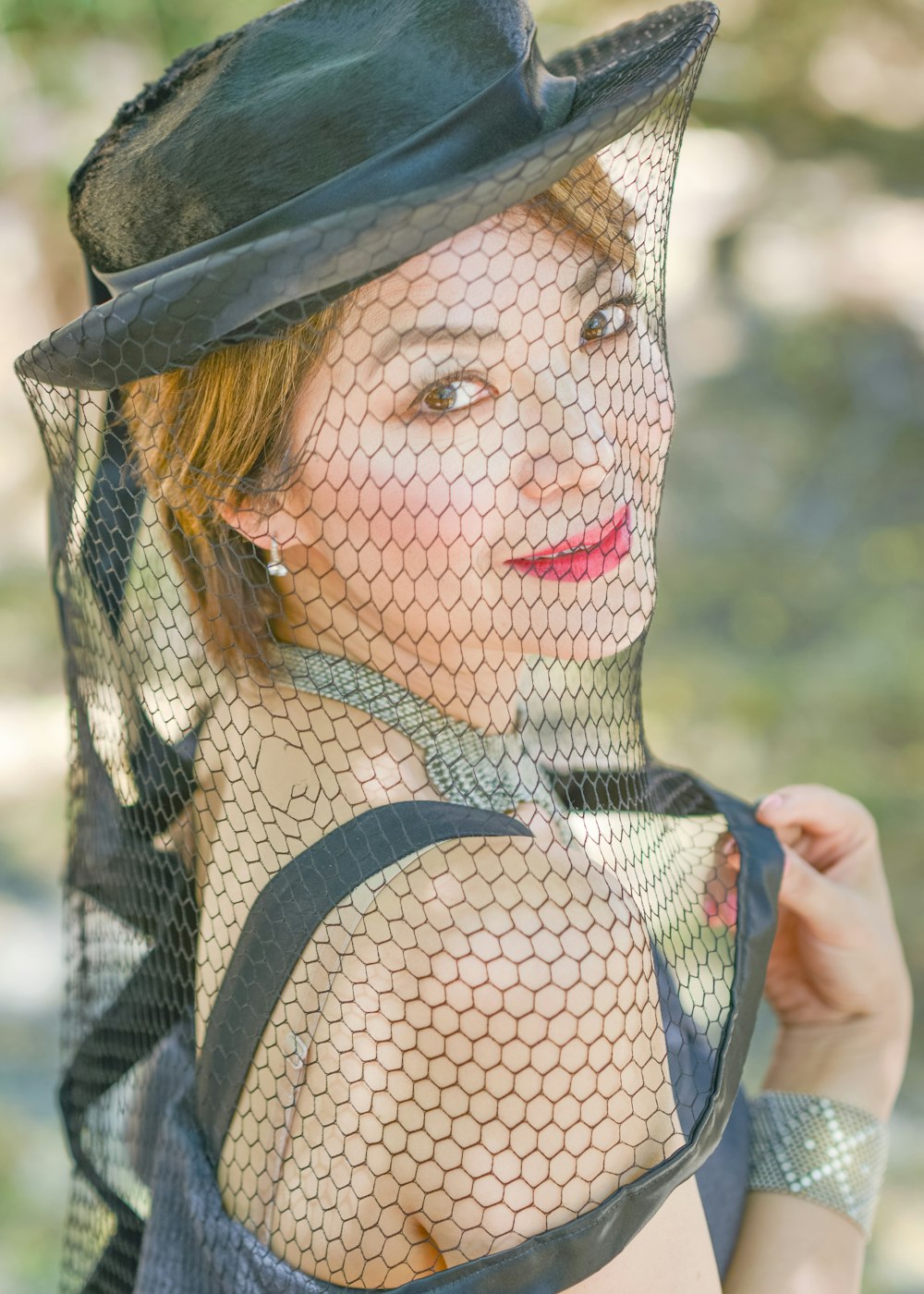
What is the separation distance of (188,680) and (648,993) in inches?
22.7

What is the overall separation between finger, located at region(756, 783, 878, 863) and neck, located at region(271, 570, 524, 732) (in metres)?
0.35

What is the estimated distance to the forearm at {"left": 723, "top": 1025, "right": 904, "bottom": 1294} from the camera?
1.19 m

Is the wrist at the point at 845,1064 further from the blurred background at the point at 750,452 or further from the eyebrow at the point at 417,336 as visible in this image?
the blurred background at the point at 750,452

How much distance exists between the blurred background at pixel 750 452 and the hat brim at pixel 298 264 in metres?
2.31

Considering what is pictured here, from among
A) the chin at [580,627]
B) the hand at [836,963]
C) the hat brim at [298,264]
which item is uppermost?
the hat brim at [298,264]

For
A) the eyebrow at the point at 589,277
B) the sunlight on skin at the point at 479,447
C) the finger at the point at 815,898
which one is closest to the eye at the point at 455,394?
the sunlight on skin at the point at 479,447

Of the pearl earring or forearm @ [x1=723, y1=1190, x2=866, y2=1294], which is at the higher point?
the pearl earring

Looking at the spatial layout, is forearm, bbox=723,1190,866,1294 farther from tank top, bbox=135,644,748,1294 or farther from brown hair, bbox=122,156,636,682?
brown hair, bbox=122,156,636,682

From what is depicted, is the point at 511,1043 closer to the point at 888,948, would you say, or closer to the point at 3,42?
the point at 888,948

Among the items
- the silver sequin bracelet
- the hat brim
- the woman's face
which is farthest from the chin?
the silver sequin bracelet

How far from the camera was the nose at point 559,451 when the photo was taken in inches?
39.4

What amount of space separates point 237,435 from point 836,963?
2.75ft

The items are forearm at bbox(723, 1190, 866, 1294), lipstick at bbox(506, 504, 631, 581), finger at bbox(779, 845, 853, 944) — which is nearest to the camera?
lipstick at bbox(506, 504, 631, 581)

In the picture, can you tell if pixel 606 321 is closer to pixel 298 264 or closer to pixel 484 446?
pixel 484 446
